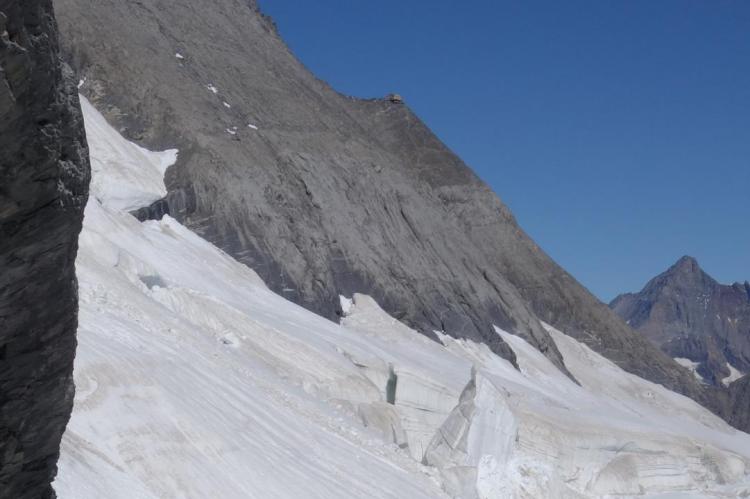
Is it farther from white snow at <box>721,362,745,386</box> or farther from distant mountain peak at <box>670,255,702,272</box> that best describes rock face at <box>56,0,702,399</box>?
distant mountain peak at <box>670,255,702,272</box>

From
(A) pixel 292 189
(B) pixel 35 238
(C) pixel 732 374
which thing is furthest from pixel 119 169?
(C) pixel 732 374

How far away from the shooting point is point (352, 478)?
60.4 ft

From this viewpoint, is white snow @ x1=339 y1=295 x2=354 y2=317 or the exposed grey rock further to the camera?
the exposed grey rock

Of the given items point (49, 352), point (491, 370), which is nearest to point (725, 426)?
point (491, 370)

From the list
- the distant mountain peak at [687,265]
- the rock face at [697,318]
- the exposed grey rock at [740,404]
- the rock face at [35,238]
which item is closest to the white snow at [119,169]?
the rock face at [35,238]

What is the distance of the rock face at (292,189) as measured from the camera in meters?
42.4

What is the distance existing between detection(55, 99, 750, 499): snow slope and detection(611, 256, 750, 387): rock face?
371ft

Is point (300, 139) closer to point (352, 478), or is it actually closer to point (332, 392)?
point (332, 392)

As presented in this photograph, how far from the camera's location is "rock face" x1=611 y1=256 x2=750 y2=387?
158m

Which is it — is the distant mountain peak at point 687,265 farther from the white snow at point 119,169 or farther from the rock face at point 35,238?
the rock face at point 35,238

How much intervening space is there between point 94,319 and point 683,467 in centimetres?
2458

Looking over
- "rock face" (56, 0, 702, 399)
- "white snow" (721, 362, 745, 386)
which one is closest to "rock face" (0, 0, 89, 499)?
"rock face" (56, 0, 702, 399)

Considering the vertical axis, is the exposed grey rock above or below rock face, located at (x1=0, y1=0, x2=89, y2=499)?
above

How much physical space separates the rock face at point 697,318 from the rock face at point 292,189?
297 feet
